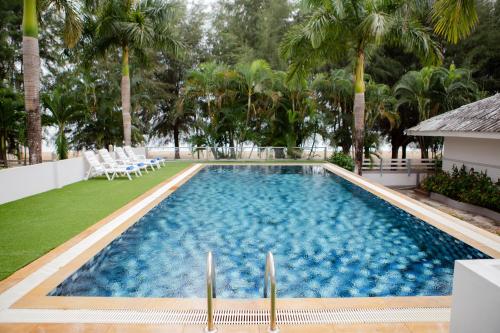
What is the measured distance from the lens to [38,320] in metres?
3.60

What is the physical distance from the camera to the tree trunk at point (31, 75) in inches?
402

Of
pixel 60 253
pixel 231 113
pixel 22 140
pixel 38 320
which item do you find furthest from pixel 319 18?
pixel 22 140

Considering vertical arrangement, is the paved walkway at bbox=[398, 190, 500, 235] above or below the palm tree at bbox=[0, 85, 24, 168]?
below

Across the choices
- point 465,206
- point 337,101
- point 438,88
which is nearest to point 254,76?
point 337,101

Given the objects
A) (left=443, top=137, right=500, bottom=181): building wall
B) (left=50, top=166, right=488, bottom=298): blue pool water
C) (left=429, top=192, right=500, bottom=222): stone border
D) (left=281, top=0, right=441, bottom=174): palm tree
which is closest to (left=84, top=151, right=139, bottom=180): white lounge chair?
(left=50, top=166, right=488, bottom=298): blue pool water

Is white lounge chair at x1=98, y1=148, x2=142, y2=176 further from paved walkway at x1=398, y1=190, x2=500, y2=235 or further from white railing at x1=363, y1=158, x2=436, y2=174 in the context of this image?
white railing at x1=363, y1=158, x2=436, y2=174

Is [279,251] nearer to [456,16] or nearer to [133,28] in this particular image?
[456,16]

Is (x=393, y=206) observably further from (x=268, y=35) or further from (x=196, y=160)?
(x=268, y=35)

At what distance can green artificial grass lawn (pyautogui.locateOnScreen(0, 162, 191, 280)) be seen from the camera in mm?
5410

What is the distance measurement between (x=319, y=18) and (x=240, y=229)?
9.16 m

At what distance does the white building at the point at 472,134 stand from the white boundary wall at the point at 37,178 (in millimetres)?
12950

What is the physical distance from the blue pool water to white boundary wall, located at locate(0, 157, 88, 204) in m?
3.44

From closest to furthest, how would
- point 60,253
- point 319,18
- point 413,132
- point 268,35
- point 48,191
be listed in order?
point 60,253
point 48,191
point 319,18
point 413,132
point 268,35

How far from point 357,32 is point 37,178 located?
11.6 meters
